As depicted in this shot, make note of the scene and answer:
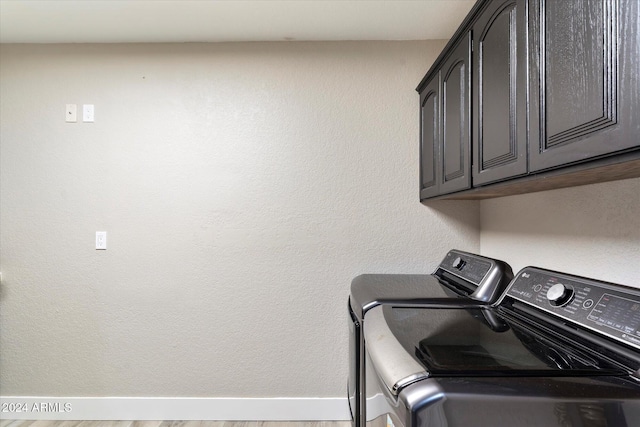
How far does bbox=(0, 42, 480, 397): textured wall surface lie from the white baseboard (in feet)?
Answer: 0.19

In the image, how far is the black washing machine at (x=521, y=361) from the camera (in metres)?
0.64

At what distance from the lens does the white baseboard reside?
2.07m

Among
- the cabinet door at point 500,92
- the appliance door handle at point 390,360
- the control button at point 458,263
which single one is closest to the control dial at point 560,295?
the cabinet door at point 500,92

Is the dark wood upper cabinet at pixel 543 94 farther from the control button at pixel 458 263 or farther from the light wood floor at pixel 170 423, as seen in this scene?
the light wood floor at pixel 170 423

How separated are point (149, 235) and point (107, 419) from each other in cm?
115

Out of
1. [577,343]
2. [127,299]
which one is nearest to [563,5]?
[577,343]

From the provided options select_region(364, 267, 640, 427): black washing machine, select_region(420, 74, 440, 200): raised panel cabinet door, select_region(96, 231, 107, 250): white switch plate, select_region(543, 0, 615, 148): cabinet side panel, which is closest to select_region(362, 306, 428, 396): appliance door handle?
select_region(364, 267, 640, 427): black washing machine

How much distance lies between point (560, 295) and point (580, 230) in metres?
0.37

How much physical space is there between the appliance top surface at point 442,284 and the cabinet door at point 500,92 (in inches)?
17.5

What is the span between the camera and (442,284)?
5.65 feet

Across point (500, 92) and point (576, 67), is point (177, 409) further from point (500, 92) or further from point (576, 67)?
point (576, 67)

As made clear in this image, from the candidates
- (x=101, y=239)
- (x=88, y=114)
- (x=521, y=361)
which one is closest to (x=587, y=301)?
(x=521, y=361)

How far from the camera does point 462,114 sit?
54.5 inches

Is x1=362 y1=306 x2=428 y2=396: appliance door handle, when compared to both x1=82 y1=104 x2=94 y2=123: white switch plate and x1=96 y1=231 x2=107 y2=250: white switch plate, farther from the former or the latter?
x1=82 y1=104 x2=94 y2=123: white switch plate
